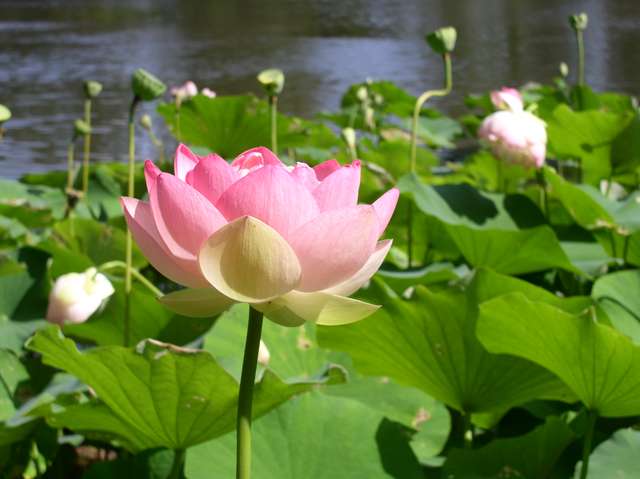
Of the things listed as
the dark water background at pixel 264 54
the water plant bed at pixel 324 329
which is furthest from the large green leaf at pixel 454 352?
the dark water background at pixel 264 54

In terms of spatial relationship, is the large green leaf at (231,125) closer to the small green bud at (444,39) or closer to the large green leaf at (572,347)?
the small green bud at (444,39)

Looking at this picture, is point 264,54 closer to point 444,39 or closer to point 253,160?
point 444,39

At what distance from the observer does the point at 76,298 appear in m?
0.96

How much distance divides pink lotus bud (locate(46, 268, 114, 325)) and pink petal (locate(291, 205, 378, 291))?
1.92 ft

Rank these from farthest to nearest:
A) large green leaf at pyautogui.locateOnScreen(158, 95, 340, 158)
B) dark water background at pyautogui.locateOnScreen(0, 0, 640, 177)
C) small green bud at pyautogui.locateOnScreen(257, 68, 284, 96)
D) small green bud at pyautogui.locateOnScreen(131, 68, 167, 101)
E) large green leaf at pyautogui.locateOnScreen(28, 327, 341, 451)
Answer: dark water background at pyautogui.locateOnScreen(0, 0, 640, 177) → large green leaf at pyautogui.locateOnScreen(158, 95, 340, 158) → small green bud at pyautogui.locateOnScreen(257, 68, 284, 96) → small green bud at pyautogui.locateOnScreen(131, 68, 167, 101) → large green leaf at pyautogui.locateOnScreen(28, 327, 341, 451)

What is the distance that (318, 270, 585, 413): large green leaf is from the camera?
88 centimetres

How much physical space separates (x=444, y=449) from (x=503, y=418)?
0.38ft

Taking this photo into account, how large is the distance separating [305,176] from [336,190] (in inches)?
0.6

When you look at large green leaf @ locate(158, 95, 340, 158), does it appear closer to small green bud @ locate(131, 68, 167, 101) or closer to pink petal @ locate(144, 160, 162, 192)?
small green bud @ locate(131, 68, 167, 101)

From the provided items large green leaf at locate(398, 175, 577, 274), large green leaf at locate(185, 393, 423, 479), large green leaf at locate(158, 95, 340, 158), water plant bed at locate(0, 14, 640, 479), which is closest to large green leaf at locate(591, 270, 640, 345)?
water plant bed at locate(0, 14, 640, 479)

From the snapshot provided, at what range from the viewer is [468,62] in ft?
20.8

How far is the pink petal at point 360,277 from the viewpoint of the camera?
435 millimetres

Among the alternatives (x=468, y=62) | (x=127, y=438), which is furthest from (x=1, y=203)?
(x=468, y=62)

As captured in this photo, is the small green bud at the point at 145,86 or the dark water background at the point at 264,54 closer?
the small green bud at the point at 145,86
